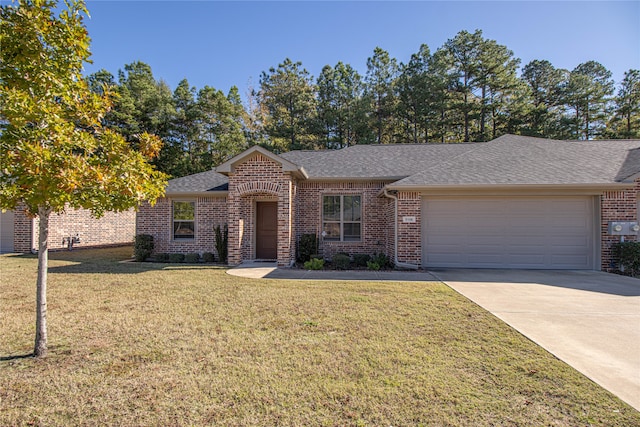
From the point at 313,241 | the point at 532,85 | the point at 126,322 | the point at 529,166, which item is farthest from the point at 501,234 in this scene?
the point at 532,85

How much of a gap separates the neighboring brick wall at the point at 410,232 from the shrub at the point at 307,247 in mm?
3184

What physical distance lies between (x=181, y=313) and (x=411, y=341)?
3.92 meters

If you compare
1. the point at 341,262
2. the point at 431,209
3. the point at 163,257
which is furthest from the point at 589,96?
the point at 163,257

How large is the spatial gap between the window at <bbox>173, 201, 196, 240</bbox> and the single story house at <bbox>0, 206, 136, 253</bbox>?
109 inches

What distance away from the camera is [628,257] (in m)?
9.46

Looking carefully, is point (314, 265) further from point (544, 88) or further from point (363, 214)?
point (544, 88)

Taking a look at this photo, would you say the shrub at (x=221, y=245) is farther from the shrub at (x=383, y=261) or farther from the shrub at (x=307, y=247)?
the shrub at (x=383, y=261)

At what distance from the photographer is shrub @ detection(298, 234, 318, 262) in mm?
11773

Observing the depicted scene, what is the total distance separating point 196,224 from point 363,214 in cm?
684

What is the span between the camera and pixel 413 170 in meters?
12.6

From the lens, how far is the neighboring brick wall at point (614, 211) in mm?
9969

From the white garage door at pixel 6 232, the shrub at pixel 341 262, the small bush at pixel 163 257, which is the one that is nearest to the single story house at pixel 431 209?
the small bush at pixel 163 257

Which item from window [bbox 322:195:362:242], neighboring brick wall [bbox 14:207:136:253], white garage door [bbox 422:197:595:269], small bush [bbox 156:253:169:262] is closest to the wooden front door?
window [bbox 322:195:362:242]

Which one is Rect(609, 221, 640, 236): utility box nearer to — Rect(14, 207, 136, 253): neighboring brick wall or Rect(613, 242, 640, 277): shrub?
Rect(613, 242, 640, 277): shrub
